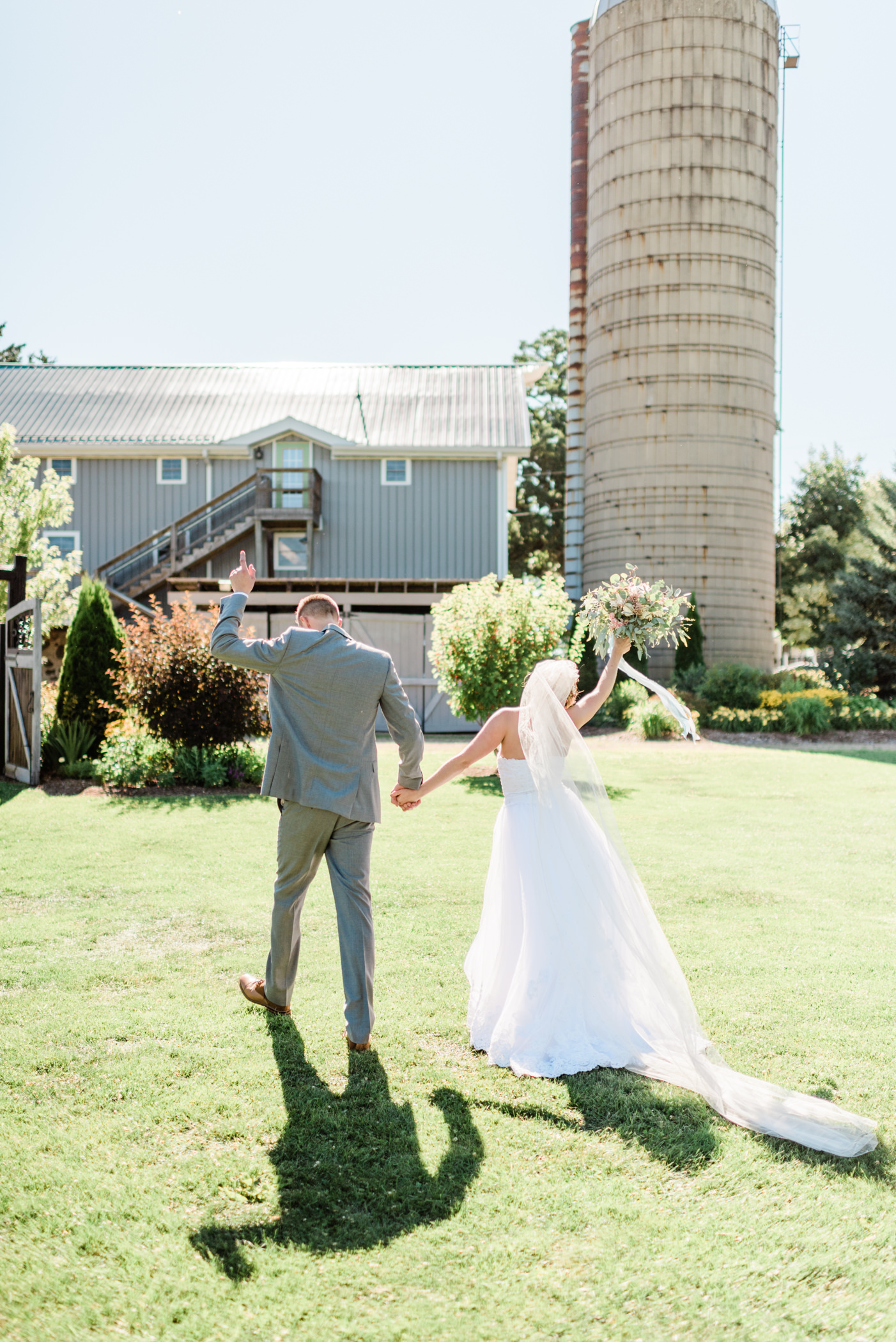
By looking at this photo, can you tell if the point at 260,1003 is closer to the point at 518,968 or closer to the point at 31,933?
the point at 518,968

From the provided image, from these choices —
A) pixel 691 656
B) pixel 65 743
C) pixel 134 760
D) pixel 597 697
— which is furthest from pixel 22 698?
pixel 691 656

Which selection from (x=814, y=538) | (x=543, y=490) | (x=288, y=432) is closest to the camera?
(x=288, y=432)

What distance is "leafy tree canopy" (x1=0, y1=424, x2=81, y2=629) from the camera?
56.6ft

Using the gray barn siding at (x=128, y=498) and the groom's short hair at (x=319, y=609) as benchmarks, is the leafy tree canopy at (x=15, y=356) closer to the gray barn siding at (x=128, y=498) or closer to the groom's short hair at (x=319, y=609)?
the gray barn siding at (x=128, y=498)

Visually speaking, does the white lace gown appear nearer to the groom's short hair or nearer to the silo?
the groom's short hair

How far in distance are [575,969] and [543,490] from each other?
36128 millimetres

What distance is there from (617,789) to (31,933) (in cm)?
799

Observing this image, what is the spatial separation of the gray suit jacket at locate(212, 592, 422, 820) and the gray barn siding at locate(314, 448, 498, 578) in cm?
2033

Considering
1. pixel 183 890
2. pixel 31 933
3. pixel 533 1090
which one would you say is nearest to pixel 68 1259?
pixel 533 1090

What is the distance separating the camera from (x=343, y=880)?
14.5 feet

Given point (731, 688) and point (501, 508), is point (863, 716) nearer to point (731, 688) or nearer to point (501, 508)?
point (731, 688)

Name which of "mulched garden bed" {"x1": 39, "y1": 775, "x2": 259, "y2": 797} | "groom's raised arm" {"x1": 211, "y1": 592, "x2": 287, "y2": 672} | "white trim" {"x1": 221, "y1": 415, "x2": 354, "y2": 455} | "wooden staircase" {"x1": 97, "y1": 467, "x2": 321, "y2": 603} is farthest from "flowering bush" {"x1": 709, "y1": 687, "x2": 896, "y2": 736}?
"groom's raised arm" {"x1": 211, "y1": 592, "x2": 287, "y2": 672}

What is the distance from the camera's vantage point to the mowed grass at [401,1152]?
270 centimetres

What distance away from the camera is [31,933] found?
20.0 feet
